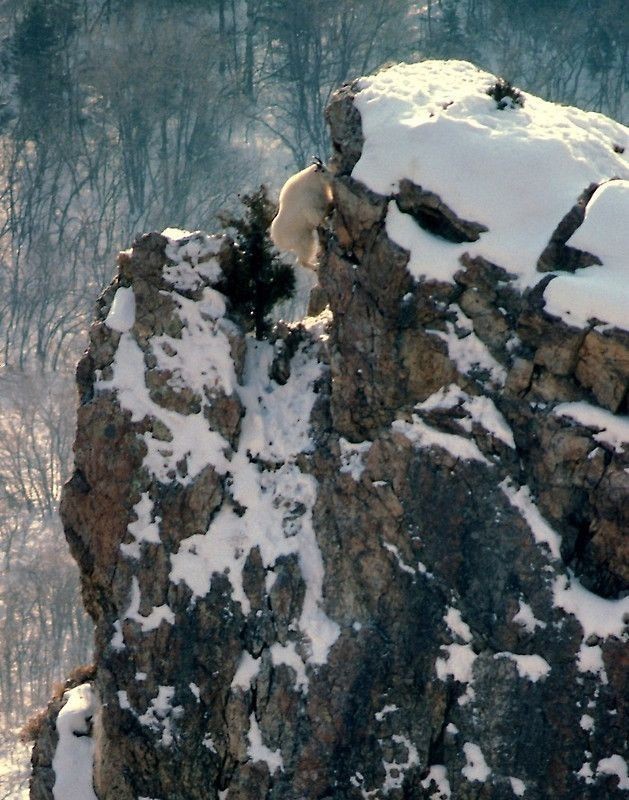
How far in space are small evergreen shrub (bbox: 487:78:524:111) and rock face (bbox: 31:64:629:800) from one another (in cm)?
194

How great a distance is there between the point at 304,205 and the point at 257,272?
4.24 feet

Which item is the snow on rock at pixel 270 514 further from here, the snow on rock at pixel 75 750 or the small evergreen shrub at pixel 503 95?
the small evergreen shrub at pixel 503 95

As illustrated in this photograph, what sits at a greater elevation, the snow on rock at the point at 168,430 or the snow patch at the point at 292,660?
the snow on rock at the point at 168,430

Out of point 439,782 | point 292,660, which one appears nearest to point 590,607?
point 439,782

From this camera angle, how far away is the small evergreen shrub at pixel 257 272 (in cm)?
1844

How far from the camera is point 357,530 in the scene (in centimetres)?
1664

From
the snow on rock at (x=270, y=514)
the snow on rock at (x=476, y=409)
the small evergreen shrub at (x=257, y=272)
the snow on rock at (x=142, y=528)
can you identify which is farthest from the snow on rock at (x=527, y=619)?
the small evergreen shrub at (x=257, y=272)

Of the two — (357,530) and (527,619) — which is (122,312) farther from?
(527,619)

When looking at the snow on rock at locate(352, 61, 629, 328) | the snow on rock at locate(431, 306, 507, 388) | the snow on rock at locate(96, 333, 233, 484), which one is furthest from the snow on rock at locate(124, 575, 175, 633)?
the snow on rock at locate(352, 61, 629, 328)

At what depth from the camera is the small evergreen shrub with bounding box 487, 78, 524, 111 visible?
17.6 meters

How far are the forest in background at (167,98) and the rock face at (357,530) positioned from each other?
23.6 metres

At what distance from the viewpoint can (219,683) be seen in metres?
16.7

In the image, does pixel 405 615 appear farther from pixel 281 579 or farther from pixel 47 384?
pixel 47 384

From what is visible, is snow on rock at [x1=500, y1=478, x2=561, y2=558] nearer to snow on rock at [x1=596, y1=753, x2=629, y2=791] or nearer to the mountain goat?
snow on rock at [x1=596, y1=753, x2=629, y2=791]
